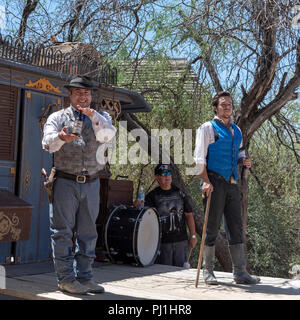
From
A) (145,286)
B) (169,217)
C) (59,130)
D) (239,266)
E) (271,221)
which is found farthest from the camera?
(271,221)

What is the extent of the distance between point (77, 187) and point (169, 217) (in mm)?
2805

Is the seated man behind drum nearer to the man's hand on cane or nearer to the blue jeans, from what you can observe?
the man's hand on cane

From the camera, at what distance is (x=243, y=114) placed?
1005cm

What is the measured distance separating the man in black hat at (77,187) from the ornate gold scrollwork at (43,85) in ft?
6.78

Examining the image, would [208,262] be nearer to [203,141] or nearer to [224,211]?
[224,211]

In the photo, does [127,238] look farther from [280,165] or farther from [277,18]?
[280,165]

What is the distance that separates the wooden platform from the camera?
173 inches

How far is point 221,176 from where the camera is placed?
5094mm

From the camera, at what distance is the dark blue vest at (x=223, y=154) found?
5.09 meters

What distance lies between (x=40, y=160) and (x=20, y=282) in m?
2.05

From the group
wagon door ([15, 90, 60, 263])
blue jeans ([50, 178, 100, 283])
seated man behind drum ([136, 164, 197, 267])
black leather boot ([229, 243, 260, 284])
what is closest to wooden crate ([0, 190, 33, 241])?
wagon door ([15, 90, 60, 263])

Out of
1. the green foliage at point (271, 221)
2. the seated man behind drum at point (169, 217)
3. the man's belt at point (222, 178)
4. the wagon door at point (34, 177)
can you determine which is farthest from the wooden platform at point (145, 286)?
the green foliage at point (271, 221)

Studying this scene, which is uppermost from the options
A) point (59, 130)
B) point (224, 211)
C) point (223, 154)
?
point (59, 130)

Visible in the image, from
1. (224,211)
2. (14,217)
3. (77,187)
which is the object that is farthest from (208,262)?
(14,217)
